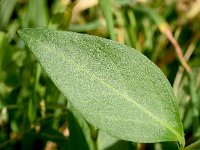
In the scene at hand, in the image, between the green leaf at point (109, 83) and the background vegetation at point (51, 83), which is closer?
the green leaf at point (109, 83)

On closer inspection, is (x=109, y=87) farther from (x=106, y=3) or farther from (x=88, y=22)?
(x=88, y=22)

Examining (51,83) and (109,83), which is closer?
(109,83)

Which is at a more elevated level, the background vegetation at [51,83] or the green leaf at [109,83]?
the green leaf at [109,83]

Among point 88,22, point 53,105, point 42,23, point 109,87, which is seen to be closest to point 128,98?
point 109,87

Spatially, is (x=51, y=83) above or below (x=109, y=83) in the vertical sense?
below
